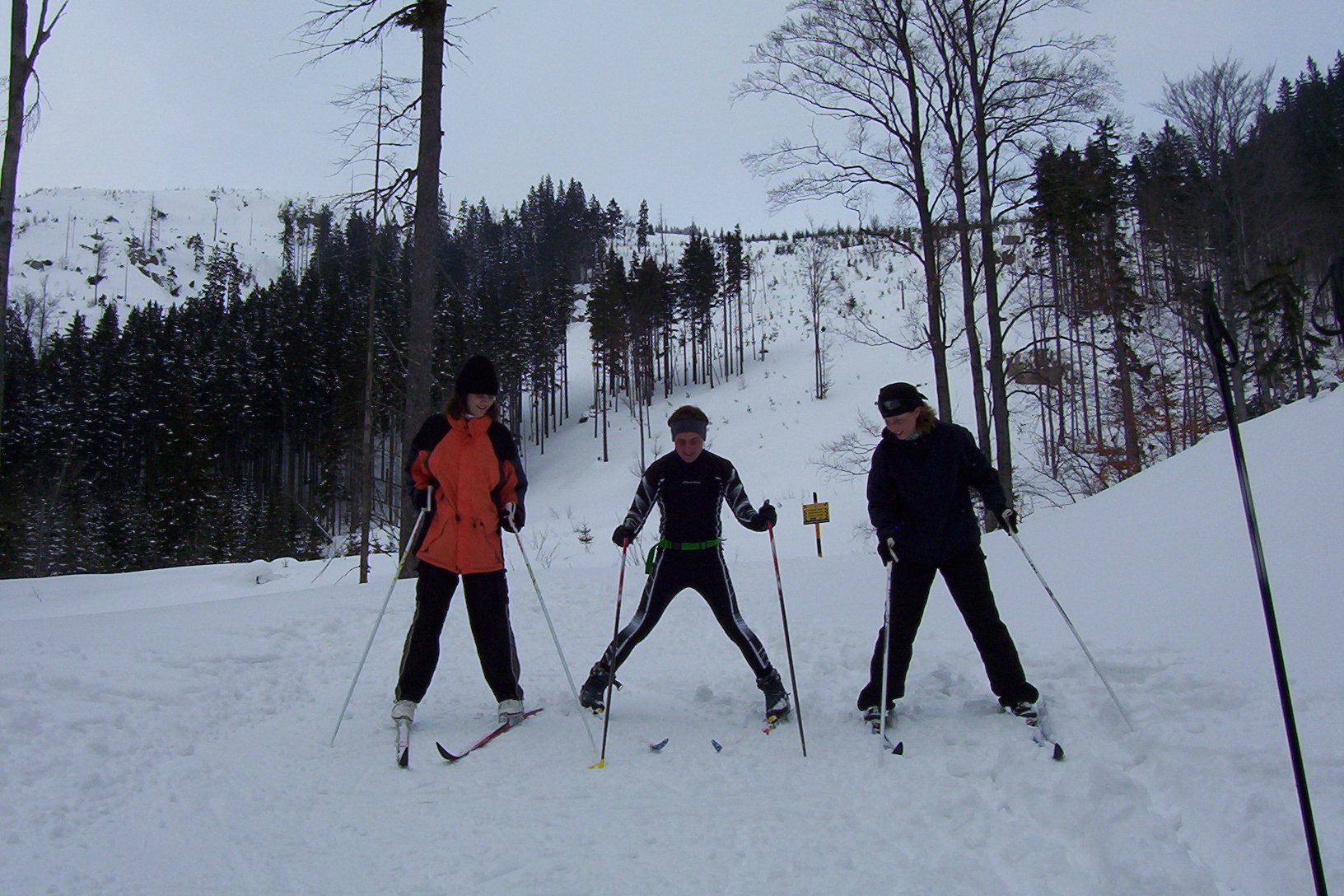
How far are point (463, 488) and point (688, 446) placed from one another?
1.47 meters

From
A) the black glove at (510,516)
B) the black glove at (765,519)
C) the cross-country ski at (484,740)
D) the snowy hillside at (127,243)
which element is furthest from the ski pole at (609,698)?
the snowy hillside at (127,243)

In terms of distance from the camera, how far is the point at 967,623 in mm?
4148

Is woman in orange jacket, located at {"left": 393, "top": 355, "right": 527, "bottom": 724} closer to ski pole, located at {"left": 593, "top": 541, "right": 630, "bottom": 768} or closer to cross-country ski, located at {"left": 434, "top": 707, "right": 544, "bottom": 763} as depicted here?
cross-country ski, located at {"left": 434, "top": 707, "right": 544, "bottom": 763}

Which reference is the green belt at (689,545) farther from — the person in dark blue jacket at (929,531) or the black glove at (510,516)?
the person in dark blue jacket at (929,531)

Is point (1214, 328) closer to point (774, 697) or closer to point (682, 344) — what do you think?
point (774, 697)

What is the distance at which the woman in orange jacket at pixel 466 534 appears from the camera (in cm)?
446

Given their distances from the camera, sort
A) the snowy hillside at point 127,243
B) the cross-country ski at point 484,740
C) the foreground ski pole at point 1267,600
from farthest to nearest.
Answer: the snowy hillside at point 127,243
the cross-country ski at point 484,740
the foreground ski pole at point 1267,600

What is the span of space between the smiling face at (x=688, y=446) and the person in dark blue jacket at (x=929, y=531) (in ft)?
3.70

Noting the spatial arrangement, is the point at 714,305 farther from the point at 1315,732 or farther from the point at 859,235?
the point at 1315,732

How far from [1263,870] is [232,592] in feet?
60.7

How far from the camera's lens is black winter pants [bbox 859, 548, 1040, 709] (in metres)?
4.05

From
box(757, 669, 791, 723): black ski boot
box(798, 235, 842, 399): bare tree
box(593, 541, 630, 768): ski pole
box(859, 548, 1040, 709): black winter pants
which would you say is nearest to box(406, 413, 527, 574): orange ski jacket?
box(593, 541, 630, 768): ski pole

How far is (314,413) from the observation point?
44.4 meters

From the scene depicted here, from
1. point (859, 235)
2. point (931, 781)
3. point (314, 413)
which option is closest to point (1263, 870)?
point (931, 781)
